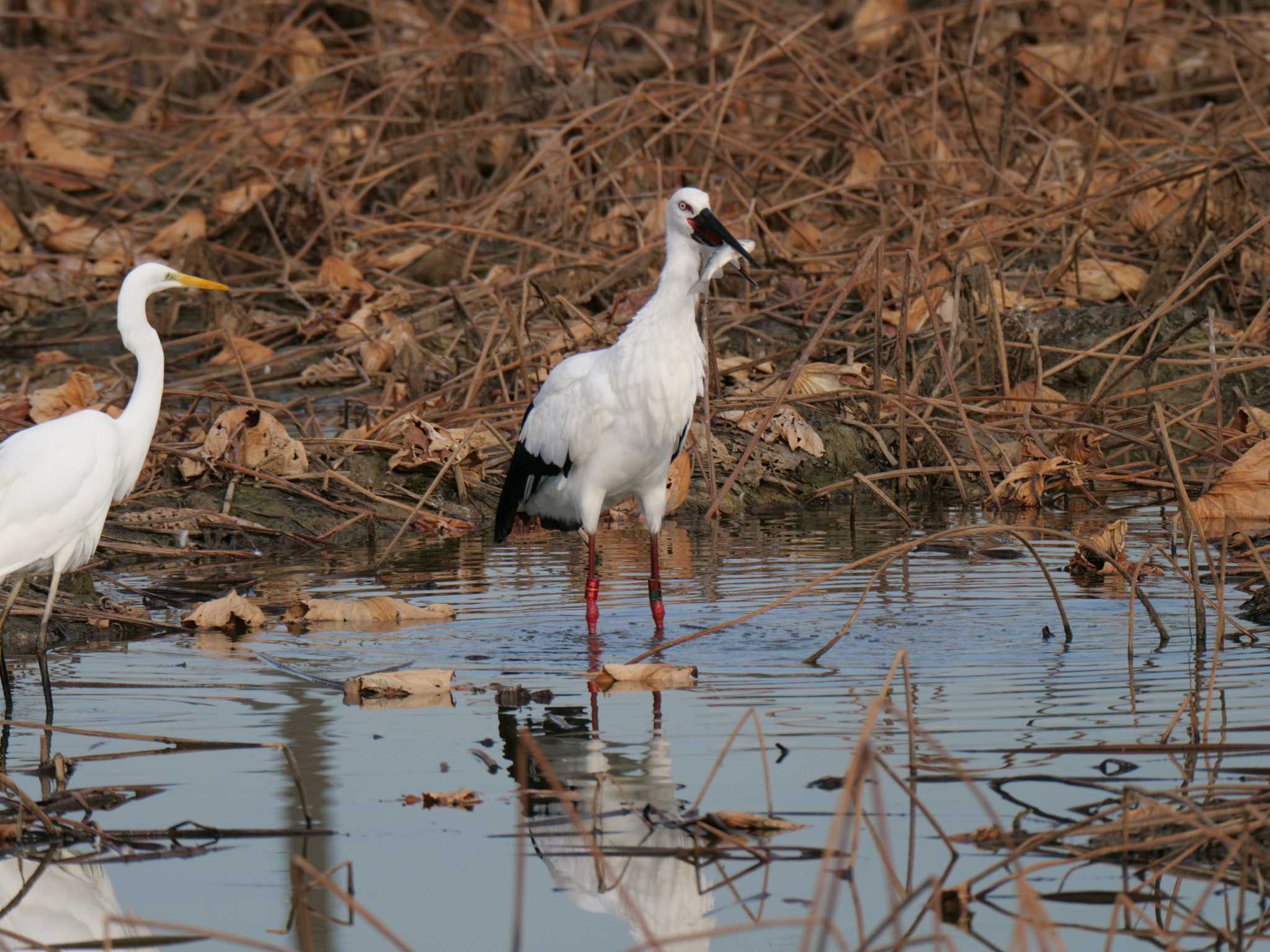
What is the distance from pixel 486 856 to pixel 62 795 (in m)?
1.06

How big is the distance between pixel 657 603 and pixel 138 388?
2061 mm

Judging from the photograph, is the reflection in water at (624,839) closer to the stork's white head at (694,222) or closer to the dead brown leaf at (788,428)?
the stork's white head at (694,222)

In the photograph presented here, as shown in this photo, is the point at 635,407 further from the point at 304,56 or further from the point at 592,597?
the point at 304,56

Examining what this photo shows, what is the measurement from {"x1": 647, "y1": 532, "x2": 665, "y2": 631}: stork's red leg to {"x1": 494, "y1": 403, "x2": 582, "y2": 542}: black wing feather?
53 centimetres

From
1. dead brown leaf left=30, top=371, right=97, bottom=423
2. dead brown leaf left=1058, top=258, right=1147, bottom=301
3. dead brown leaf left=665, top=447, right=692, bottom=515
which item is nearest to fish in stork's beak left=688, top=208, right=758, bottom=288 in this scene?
dead brown leaf left=665, top=447, right=692, bottom=515

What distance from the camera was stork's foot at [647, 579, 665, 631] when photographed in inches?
275

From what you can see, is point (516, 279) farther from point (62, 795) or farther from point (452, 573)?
point (62, 795)

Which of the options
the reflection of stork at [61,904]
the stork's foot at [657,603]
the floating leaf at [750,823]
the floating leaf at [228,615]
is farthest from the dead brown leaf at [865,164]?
the reflection of stork at [61,904]

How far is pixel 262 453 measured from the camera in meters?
9.02

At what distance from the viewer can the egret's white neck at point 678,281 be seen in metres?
6.89

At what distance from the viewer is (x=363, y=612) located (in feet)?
23.0

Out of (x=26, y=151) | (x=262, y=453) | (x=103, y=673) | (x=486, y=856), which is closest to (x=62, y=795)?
(x=486, y=856)

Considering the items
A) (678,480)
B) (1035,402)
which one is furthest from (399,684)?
(1035,402)

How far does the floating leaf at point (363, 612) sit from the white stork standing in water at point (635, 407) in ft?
2.07
